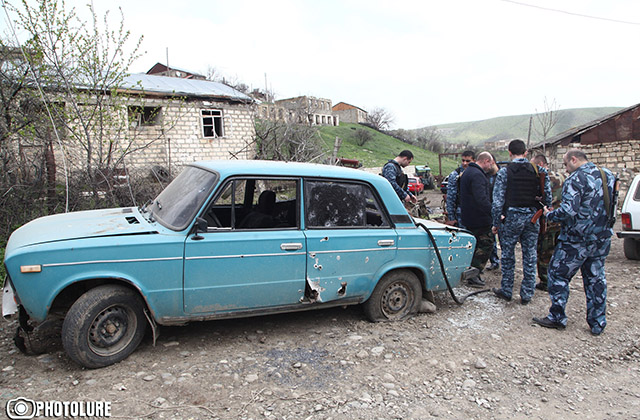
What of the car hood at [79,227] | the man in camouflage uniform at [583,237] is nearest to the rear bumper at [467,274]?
the man in camouflage uniform at [583,237]

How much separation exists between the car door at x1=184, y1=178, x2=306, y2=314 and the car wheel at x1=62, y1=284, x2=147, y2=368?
441 mm

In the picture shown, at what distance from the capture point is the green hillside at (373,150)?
3812 centimetres

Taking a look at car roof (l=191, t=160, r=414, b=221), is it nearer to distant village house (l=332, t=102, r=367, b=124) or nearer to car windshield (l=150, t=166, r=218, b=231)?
car windshield (l=150, t=166, r=218, b=231)

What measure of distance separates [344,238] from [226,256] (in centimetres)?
118

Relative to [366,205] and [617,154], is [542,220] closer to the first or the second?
[366,205]

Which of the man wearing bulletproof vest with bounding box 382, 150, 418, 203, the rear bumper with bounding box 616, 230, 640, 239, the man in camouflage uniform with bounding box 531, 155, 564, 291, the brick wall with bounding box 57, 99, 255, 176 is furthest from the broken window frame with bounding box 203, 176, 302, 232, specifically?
the brick wall with bounding box 57, 99, 255, 176

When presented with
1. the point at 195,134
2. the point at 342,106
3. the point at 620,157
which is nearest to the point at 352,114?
the point at 342,106

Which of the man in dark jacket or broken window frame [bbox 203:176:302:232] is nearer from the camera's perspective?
broken window frame [bbox 203:176:302:232]

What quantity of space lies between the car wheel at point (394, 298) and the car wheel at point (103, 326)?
90.3 inches

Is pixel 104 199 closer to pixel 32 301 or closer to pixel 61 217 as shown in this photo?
pixel 61 217

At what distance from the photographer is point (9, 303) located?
3.43 metres

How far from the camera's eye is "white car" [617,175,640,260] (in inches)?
289

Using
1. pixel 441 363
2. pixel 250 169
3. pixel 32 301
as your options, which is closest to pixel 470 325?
pixel 441 363

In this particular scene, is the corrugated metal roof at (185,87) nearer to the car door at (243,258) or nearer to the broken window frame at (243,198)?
the broken window frame at (243,198)
